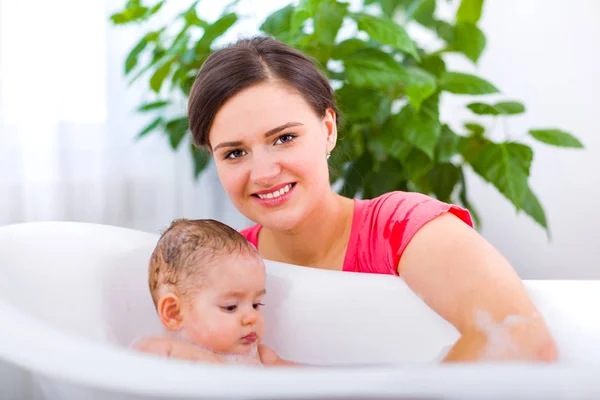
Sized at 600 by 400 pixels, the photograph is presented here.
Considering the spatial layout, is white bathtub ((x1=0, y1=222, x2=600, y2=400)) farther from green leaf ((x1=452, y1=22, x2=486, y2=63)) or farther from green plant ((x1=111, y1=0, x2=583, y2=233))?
green leaf ((x1=452, y1=22, x2=486, y2=63))

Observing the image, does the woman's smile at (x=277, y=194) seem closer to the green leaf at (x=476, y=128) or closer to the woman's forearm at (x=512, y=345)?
the woman's forearm at (x=512, y=345)

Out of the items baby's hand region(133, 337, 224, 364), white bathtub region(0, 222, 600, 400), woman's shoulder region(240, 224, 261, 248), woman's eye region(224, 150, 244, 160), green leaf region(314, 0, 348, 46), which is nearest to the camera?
white bathtub region(0, 222, 600, 400)

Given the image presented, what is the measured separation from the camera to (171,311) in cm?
100

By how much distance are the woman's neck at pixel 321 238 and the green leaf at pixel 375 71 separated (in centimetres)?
40

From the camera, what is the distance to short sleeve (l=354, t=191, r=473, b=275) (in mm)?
944

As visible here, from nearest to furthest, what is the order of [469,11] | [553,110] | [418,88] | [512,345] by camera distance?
[512,345] → [418,88] → [469,11] → [553,110]

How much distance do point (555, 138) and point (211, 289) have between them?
1.03m

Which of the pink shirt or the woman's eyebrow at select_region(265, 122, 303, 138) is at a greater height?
the woman's eyebrow at select_region(265, 122, 303, 138)

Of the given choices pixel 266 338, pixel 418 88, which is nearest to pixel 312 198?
pixel 266 338

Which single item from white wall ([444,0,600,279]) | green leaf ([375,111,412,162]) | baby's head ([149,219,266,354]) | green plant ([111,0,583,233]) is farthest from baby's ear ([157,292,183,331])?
white wall ([444,0,600,279])

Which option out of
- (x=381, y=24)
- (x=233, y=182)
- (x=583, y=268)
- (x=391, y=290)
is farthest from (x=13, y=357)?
(x=583, y=268)

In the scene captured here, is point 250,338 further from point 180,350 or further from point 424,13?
point 424,13

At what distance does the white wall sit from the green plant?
47 cm

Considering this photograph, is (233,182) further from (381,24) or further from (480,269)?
(381,24)
